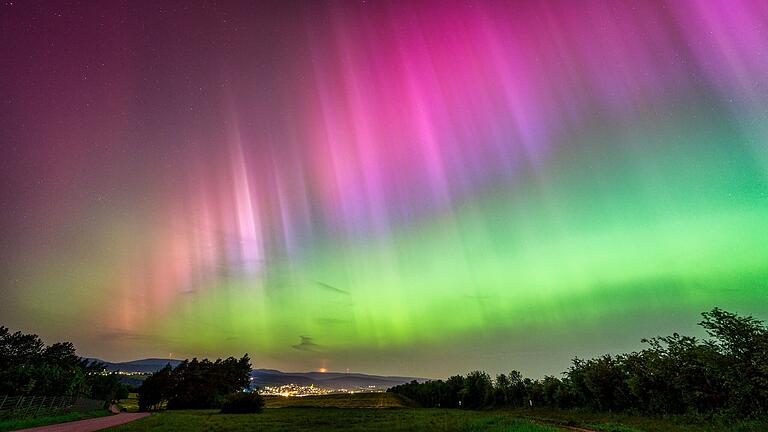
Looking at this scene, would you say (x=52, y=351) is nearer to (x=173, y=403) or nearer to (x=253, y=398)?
(x=173, y=403)

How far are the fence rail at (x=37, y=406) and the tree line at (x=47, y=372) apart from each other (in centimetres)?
441

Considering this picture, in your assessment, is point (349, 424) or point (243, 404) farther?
point (243, 404)

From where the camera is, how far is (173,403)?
9550 cm

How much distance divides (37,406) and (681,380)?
2727 inches

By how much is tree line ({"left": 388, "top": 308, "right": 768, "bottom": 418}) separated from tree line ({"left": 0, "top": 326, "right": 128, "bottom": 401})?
75195 mm

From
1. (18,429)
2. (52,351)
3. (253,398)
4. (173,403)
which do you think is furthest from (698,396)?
(52,351)

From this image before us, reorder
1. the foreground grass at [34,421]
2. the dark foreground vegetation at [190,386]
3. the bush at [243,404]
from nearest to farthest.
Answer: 1. the foreground grass at [34,421]
2. the bush at [243,404]
3. the dark foreground vegetation at [190,386]

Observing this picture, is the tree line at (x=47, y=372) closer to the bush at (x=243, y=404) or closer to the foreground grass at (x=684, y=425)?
the bush at (x=243, y=404)

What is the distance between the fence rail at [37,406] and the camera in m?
40.2

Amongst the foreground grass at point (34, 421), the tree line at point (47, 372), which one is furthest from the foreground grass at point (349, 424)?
the tree line at point (47, 372)

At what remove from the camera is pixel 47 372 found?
6047cm

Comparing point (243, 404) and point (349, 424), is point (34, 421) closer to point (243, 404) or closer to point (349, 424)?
point (349, 424)

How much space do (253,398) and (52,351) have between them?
64947 millimetres

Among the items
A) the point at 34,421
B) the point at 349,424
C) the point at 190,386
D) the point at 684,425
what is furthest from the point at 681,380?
the point at 190,386
